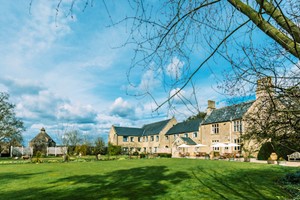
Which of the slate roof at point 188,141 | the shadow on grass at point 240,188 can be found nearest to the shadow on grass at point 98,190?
the shadow on grass at point 240,188

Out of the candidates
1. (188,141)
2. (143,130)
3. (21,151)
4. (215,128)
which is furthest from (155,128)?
(21,151)

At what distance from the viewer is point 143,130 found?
76.0m

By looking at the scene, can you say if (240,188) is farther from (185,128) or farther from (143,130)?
(143,130)

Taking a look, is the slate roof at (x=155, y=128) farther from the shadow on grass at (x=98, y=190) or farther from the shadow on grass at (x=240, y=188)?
the shadow on grass at (x=98, y=190)

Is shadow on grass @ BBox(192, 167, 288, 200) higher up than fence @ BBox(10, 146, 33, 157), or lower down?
higher up

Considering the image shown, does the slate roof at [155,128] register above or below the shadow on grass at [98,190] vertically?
above

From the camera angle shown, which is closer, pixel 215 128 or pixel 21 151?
pixel 215 128

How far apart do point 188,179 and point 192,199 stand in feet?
12.5

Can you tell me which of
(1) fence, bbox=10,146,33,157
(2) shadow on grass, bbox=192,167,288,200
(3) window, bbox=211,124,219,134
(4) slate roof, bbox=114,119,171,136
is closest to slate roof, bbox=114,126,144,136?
(4) slate roof, bbox=114,119,171,136

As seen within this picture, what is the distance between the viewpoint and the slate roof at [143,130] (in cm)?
6794

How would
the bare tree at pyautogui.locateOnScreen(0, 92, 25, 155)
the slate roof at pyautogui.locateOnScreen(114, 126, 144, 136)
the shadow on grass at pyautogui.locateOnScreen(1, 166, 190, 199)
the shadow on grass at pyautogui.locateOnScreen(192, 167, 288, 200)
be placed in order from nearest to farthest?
the shadow on grass at pyautogui.locateOnScreen(1, 166, 190, 199) < the shadow on grass at pyautogui.locateOnScreen(192, 167, 288, 200) < the bare tree at pyautogui.locateOnScreen(0, 92, 25, 155) < the slate roof at pyautogui.locateOnScreen(114, 126, 144, 136)

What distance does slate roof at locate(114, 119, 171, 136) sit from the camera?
67.9 m

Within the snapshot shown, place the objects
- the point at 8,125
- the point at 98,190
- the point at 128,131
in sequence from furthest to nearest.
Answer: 1. the point at 128,131
2. the point at 8,125
3. the point at 98,190

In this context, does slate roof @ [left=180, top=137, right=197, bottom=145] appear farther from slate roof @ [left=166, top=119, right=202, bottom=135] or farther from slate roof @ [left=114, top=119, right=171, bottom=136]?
slate roof @ [left=114, top=119, right=171, bottom=136]
